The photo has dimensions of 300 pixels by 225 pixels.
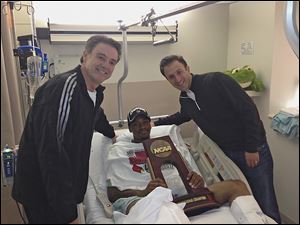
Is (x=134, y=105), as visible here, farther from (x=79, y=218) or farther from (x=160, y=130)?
(x=79, y=218)

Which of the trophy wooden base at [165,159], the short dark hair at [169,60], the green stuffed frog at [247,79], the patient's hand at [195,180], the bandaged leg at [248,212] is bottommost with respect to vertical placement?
the patient's hand at [195,180]

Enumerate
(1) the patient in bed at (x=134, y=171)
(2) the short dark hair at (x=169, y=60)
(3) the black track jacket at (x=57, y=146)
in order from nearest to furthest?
(3) the black track jacket at (x=57, y=146)
(2) the short dark hair at (x=169, y=60)
(1) the patient in bed at (x=134, y=171)

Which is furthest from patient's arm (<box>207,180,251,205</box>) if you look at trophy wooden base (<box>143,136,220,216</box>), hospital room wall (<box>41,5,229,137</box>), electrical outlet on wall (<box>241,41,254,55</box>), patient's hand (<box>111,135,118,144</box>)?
patient's hand (<box>111,135,118,144</box>)

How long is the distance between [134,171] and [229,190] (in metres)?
0.67

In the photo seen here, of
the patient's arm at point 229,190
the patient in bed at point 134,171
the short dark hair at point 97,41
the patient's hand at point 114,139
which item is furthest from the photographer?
the patient's hand at point 114,139

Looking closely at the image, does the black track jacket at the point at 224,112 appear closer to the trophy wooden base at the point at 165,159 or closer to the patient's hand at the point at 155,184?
the trophy wooden base at the point at 165,159

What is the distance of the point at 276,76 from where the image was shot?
31.6 inches

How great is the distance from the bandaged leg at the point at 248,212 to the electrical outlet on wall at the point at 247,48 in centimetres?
47

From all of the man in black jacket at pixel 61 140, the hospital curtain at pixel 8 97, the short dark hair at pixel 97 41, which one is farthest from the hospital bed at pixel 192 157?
the short dark hair at pixel 97 41

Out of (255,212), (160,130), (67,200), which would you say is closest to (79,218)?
(67,200)

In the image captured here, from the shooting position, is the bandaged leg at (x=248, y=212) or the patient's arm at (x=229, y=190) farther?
the patient's arm at (x=229, y=190)

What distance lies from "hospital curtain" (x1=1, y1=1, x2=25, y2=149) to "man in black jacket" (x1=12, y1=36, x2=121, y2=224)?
0.07 metres

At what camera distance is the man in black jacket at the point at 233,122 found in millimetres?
874

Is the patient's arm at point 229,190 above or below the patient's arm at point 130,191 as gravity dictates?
above
